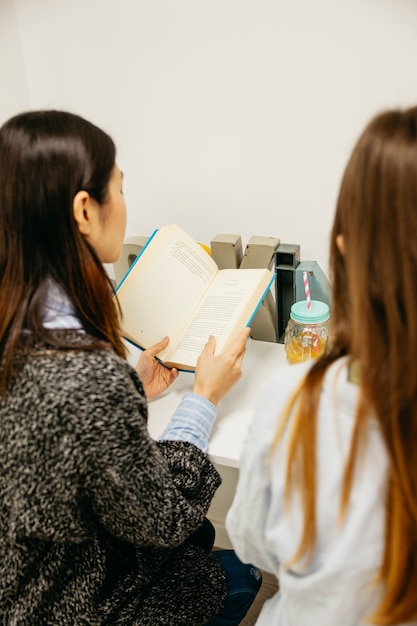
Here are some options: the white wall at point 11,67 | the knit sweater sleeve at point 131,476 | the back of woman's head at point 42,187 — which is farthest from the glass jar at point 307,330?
the white wall at point 11,67

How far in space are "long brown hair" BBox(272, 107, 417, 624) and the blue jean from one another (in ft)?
1.65

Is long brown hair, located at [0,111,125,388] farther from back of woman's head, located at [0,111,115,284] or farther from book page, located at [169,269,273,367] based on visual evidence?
book page, located at [169,269,273,367]

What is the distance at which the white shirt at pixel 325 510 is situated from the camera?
0.50 meters

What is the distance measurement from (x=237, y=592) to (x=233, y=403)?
0.34 m

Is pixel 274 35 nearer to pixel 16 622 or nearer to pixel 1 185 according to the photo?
pixel 1 185

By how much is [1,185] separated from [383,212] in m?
0.49

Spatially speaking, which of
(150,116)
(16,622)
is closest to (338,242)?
(16,622)

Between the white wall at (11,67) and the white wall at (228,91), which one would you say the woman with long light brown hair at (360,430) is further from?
the white wall at (11,67)

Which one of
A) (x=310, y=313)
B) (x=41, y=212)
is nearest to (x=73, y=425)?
(x=41, y=212)

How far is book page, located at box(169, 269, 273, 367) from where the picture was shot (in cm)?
98

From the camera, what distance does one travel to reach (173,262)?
41.1 inches

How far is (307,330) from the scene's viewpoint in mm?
1037

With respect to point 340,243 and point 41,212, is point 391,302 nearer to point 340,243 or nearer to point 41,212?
point 340,243

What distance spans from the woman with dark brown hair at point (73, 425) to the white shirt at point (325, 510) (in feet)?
0.50
